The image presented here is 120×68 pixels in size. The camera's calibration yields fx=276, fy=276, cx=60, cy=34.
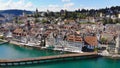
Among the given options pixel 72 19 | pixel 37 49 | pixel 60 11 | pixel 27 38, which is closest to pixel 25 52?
pixel 37 49

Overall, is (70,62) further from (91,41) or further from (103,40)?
(103,40)

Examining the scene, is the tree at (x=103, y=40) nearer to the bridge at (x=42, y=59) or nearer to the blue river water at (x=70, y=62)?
the bridge at (x=42, y=59)

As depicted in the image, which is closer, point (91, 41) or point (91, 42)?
point (91, 42)

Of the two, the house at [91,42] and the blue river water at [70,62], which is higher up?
the house at [91,42]

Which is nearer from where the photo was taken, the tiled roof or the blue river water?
the blue river water

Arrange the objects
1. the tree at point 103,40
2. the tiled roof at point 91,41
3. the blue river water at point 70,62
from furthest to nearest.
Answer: the tree at point 103,40 → the tiled roof at point 91,41 → the blue river water at point 70,62

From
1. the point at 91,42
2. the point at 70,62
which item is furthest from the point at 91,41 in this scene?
the point at 70,62

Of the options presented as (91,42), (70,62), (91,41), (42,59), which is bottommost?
(70,62)

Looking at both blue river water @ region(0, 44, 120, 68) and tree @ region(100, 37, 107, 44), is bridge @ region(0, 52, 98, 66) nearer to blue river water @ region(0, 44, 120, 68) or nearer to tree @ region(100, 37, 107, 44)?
blue river water @ region(0, 44, 120, 68)

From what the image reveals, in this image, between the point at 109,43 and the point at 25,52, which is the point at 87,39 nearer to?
the point at 109,43

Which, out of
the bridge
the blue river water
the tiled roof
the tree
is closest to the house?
the tiled roof

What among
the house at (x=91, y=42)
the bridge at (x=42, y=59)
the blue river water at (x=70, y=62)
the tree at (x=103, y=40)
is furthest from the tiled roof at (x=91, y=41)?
the blue river water at (x=70, y=62)
